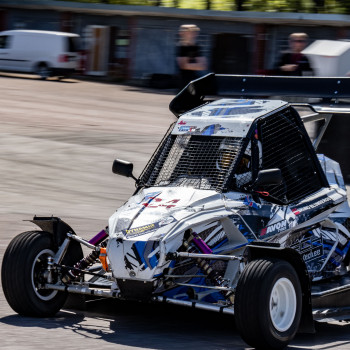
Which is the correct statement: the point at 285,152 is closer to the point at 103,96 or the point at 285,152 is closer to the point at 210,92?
the point at 210,92

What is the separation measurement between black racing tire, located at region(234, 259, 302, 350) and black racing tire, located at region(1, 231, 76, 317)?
184cm

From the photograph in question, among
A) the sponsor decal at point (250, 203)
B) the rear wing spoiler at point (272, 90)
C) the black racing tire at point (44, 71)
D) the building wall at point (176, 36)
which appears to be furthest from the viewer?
the building wall at point (176, 36)

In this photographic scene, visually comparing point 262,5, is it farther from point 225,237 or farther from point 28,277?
point 28,277

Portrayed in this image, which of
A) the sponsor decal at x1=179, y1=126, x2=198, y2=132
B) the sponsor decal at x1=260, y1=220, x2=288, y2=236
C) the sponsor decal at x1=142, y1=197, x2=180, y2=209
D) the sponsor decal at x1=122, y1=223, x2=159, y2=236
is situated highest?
the sponsor decal at x1=179, y1=126, x2=198, y2=132

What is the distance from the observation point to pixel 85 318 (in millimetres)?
8031

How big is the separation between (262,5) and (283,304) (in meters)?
28.3

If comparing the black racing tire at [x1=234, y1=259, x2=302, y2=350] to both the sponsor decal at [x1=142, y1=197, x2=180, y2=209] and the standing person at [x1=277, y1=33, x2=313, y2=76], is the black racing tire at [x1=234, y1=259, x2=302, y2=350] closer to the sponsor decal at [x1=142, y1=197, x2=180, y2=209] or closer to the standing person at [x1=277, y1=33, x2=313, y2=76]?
the sponsor decal at [x1=142, y1=197, x2=180, y2=209]

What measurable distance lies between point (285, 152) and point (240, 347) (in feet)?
7.45

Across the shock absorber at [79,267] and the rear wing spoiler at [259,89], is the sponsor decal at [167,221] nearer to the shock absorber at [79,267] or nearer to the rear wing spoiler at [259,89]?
the shock absorber at [79,267]

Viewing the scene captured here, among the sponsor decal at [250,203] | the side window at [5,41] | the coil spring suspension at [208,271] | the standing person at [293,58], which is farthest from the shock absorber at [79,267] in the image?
the side window at [5,41]

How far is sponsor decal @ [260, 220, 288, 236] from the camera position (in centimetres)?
802

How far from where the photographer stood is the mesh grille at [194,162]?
8125mm

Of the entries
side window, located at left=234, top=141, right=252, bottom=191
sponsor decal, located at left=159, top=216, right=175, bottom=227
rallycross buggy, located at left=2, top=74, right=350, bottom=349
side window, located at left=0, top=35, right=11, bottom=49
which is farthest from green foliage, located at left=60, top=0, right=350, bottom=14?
sponsor decal, located at left=159, top=216, right=175, bottom=227

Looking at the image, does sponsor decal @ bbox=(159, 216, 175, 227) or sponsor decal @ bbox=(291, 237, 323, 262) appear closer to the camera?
sponsor decal @ bbox=(159, 216, 175, 227)
